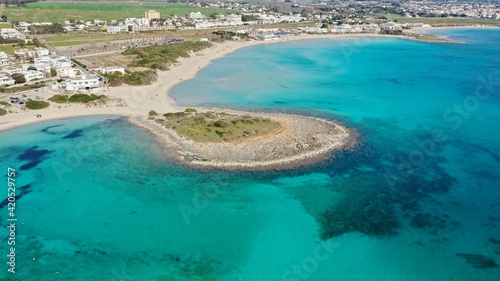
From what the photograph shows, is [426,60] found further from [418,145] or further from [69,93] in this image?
[69,93]

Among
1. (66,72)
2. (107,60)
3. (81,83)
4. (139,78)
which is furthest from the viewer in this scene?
(107,60)

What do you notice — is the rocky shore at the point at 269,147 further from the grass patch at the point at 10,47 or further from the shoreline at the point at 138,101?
the grass patch at the point at 10,47

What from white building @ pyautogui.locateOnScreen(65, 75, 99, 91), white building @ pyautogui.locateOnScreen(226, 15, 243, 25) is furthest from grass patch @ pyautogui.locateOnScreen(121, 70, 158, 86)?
white building @ pyautogui.locateOnScreen(226, 15, 243, 25)

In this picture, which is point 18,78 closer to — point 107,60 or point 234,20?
point 107,60

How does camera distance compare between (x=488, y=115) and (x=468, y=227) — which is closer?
(x=468, y=227)

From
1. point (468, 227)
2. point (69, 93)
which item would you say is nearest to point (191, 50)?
point (69, 93)

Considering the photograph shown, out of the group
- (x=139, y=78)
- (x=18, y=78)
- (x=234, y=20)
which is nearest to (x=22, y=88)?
(x=18, y=78)
